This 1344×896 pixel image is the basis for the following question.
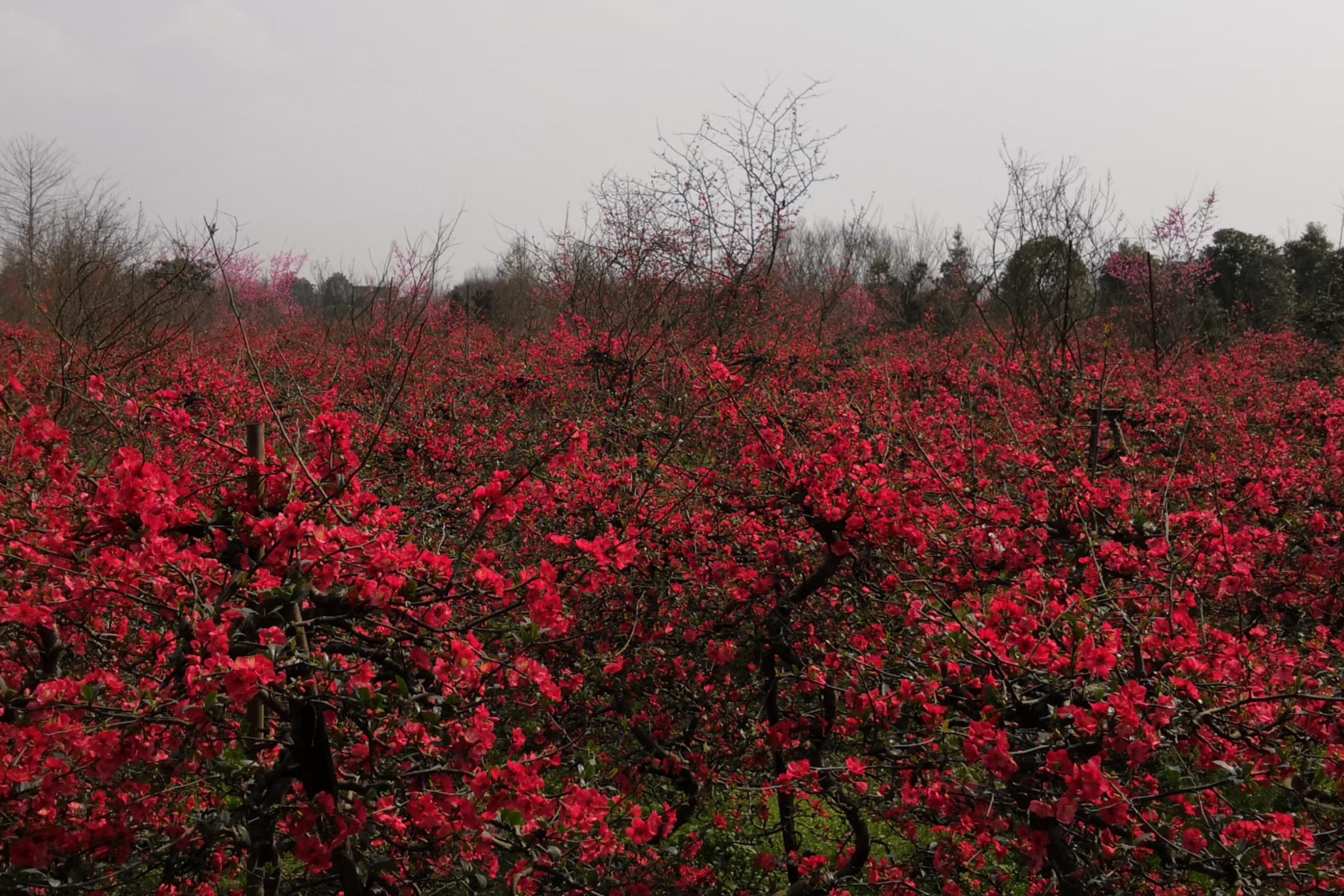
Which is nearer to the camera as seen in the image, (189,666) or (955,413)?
(189,666)

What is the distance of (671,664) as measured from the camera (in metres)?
3.87

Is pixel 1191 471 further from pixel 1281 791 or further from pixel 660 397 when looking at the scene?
pixel 660 397

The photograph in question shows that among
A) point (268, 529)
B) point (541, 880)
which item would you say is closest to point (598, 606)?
point (541, 880)

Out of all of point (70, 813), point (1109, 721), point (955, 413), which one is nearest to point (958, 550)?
point (1109, 721)

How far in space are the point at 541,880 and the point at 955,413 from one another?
5576 mm

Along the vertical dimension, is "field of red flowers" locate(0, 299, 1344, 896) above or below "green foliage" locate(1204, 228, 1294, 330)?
below

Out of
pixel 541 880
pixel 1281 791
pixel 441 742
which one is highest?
pixel 441 742

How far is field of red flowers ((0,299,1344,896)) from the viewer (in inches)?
72.0

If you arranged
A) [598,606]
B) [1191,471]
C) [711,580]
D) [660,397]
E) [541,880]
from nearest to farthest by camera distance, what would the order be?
[541,880] < [711,580] < [598,606] < [1191,471] < [660,397]

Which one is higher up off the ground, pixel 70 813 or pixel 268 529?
pixel 268 529

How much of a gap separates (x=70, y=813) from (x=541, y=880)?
3.93 ft

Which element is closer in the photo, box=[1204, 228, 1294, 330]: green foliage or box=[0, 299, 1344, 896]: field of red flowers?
box=[0, 299, 1344, 896]: field of red flowers

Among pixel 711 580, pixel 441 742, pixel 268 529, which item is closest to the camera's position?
pixel 268 529

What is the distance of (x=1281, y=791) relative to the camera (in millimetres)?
4047
